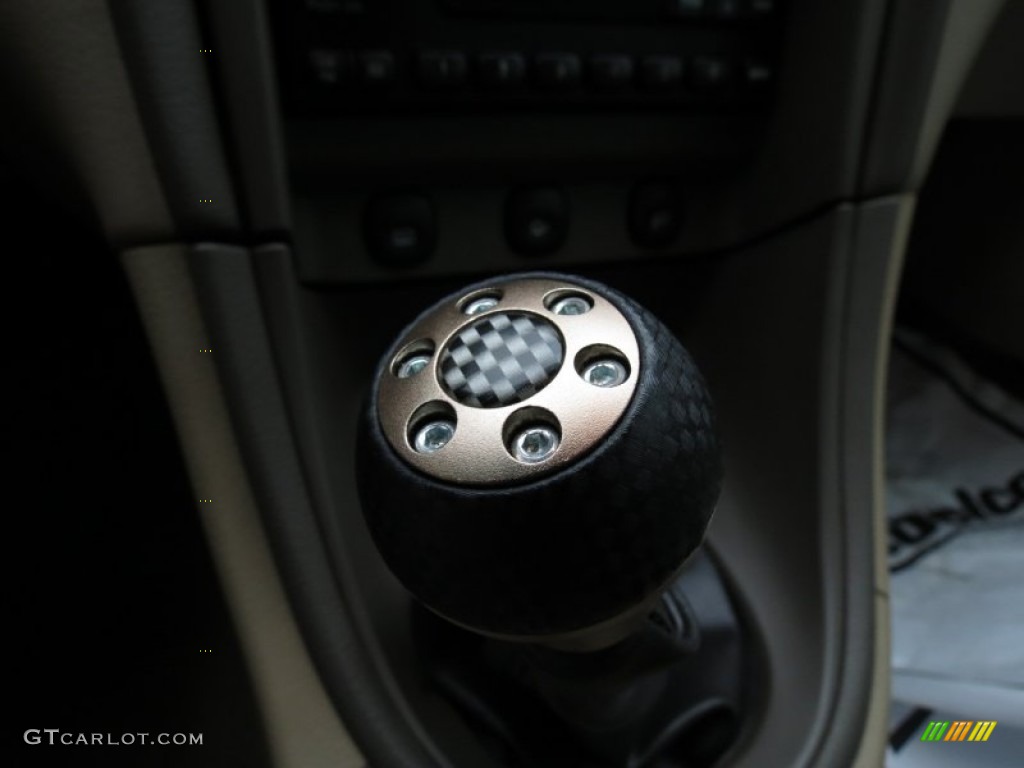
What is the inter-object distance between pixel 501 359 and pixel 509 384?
0.01 m

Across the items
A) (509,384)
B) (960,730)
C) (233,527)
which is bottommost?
(960,730)

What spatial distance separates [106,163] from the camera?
0.34 m

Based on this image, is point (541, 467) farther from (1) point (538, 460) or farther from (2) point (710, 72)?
(2) point (710, 72)

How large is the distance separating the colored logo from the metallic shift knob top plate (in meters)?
0.48

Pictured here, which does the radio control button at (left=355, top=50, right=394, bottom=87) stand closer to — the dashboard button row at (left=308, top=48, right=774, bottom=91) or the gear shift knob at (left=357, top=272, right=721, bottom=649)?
the dashboard button row at (left=308, top=48, right=774, bottom=91)

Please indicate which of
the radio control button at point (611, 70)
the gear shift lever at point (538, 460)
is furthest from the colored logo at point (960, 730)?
the radio control button at point (611, 70)

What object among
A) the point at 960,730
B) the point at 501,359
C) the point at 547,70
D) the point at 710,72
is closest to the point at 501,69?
the point at 547,70

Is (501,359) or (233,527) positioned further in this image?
(233,527)

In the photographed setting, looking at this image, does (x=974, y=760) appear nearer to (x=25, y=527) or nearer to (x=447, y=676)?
(x=447, y=676)

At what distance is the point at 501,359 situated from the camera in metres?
0.26

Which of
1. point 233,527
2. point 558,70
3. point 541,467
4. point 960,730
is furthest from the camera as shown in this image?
point 960,730

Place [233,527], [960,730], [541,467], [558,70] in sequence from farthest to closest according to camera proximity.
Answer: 1. [960,730]
2. [558,70]
3. [233,527]
4. [541,467]

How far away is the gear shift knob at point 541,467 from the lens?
9.5 inches

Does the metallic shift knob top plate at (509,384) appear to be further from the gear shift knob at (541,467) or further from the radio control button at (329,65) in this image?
the radio control button at (329,65)
